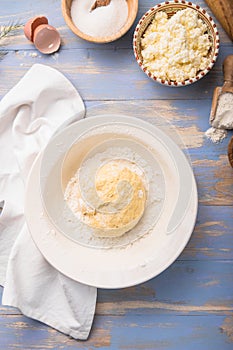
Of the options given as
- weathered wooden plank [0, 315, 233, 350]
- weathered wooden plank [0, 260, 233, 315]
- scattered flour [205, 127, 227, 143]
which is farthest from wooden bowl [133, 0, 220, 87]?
weathered wooden plank [0, 315, 233, 350]

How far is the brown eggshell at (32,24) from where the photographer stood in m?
1.28

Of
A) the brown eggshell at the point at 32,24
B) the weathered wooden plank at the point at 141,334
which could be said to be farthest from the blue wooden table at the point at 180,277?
the brown eggshell at the point at 32,24

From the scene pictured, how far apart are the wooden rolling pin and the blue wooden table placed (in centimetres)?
3

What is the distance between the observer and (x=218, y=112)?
1.27 m

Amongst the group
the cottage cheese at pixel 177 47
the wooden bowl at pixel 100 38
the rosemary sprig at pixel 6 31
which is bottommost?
the cottage cheese at pixel 177 47

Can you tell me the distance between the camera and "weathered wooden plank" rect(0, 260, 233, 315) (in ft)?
4.22

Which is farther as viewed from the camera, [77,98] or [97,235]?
[77,98]

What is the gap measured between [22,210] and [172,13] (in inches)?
22.6

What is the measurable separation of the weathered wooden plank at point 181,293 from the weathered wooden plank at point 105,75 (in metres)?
0.40

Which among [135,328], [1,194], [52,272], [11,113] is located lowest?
[135,328]

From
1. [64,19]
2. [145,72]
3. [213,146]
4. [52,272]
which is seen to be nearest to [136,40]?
[145,72]

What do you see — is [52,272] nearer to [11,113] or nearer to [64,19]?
[11,113]

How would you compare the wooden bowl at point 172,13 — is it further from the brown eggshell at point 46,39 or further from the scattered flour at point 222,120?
the brown eggshell at point 46,39

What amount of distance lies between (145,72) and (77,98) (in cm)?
17
